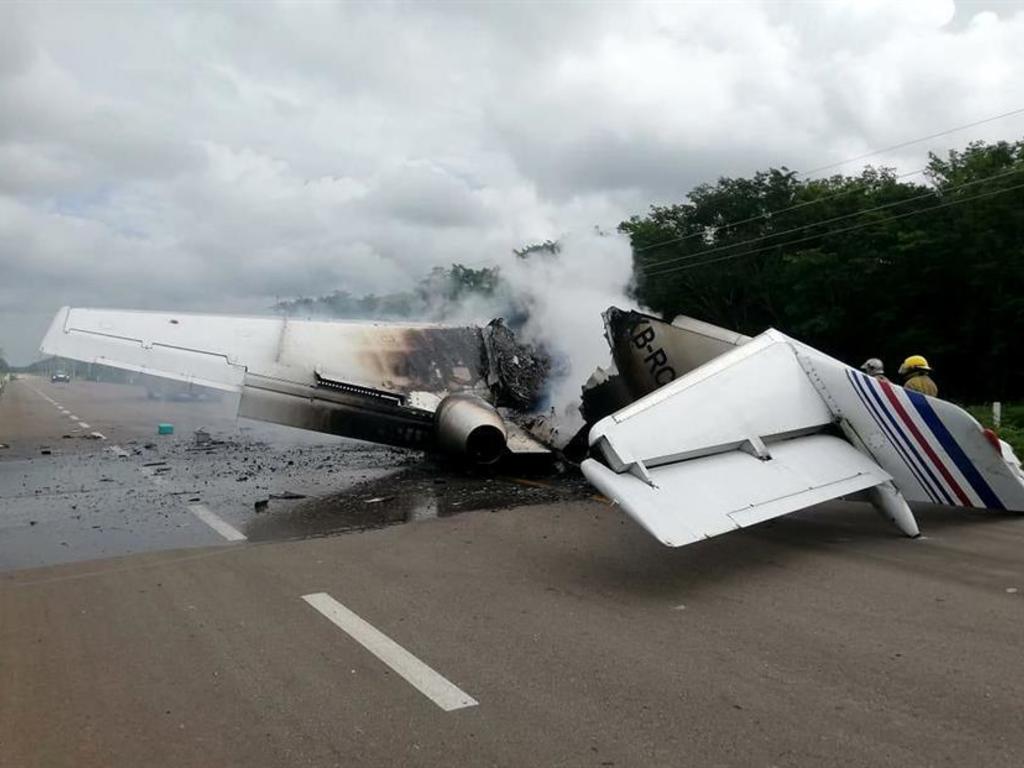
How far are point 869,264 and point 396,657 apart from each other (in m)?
24.8

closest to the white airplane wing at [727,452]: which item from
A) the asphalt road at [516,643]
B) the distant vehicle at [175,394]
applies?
the asphalt road at [516,643]

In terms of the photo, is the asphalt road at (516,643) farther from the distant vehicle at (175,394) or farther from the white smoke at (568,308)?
the distant vehicle at (175,394)

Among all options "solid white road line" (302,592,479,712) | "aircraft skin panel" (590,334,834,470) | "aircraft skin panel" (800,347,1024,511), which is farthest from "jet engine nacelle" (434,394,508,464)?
"solid white road line" (302,592,479,712)

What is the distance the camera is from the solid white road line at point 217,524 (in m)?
7.93

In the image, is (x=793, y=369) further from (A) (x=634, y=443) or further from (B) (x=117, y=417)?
(B) (x=117, y=417)

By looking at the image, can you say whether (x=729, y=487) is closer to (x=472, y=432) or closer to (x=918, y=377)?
(x=918, y=377)

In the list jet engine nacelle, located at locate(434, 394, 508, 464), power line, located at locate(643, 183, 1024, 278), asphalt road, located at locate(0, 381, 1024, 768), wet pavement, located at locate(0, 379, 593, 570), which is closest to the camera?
asphalt road, located at locate(0, 381, 1024, 768)

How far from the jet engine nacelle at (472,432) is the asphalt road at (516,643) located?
2.43 metres

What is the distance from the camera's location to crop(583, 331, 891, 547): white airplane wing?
529 cm

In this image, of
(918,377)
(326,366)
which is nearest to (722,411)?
(918,377)

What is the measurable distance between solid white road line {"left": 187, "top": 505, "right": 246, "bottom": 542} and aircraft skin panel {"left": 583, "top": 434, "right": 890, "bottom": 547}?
4097 mm

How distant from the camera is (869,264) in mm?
25453

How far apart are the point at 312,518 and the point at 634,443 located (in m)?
4.58

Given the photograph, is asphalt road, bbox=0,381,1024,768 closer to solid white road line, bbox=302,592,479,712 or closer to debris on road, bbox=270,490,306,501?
solid white road line, bbox=302,592,479,712
